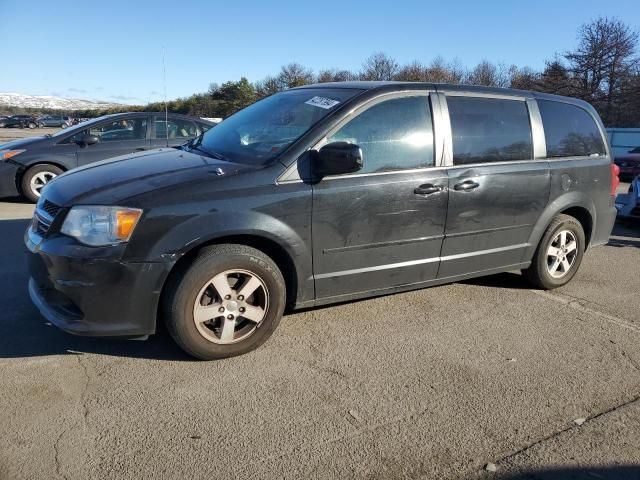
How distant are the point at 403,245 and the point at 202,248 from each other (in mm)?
1492

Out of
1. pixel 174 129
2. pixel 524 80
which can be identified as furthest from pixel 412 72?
pixel 174 129

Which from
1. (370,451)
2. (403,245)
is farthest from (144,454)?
(403,245)

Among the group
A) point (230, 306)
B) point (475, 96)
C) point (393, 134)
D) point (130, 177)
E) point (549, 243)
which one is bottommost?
point (230, 306)

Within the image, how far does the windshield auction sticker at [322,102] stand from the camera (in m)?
3.92

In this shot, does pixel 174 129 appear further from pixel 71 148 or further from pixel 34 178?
pixel 34 178

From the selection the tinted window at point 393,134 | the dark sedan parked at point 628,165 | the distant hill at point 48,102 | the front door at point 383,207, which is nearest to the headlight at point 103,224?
the front door at point 383,207

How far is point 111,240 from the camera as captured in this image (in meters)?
3.13

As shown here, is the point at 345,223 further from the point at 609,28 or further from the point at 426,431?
the point at 609,28

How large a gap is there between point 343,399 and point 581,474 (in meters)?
1.24

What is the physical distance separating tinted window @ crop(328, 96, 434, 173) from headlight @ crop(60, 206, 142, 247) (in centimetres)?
144

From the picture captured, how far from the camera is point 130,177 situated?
346 centimetres

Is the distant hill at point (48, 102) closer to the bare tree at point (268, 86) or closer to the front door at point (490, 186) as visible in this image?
the bare tree at point (268, 86)

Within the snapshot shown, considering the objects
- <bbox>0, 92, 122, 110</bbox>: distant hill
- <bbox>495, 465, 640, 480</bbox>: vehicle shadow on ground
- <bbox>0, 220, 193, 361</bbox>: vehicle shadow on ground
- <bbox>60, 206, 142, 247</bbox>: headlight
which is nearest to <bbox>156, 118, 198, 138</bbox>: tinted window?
<bbox>0, 220, 193, 361</bbox>: vehicle shadow on ground

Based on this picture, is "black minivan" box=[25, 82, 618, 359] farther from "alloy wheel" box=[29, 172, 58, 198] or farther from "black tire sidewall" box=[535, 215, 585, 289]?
"alloy wheel" box=[29, 172, 58, 198]
